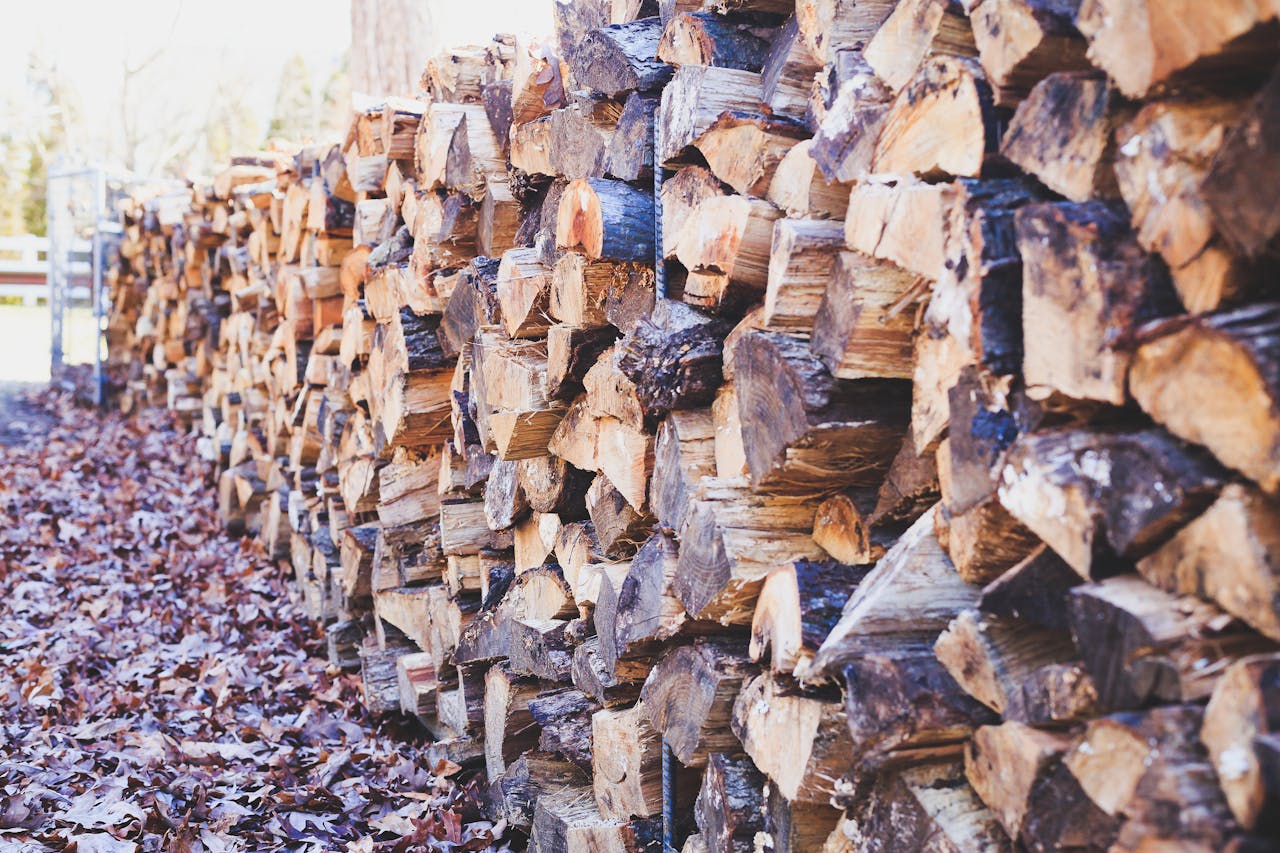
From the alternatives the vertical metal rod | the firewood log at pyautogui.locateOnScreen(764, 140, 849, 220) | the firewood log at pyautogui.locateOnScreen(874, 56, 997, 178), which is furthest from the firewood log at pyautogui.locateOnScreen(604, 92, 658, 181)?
the vertical metal rod

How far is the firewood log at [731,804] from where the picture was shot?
1.96 metres

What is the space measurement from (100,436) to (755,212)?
24.8ft

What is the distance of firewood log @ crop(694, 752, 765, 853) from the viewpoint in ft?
6.44

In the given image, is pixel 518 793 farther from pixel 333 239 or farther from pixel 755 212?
pixel 333 239

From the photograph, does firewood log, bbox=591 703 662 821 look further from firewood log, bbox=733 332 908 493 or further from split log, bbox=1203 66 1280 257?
split log, bbox=1203 66 1280 257

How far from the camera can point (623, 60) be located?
7.90ft

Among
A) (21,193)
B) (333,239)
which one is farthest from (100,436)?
(21,193)

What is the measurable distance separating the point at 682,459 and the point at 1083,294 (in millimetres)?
1038

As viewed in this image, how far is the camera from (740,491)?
1978 mm

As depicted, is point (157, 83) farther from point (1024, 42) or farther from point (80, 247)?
point (1024, 42)

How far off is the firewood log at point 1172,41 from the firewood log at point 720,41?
3.16 ft

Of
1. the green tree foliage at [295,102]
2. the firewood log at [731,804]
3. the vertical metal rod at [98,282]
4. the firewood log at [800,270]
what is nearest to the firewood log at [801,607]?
the firewood log at [731,804]

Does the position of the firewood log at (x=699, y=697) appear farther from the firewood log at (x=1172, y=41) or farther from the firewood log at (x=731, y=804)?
the firewood log at (x=1172, y=41)

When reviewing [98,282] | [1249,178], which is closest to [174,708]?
[1249,178]
